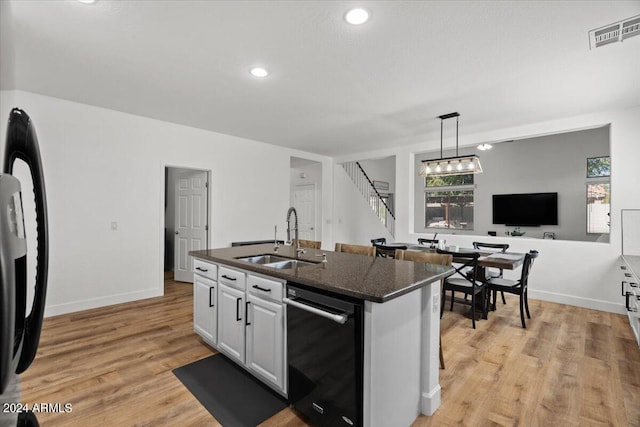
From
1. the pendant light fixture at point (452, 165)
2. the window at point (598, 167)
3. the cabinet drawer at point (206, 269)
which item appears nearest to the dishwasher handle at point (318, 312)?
the cabinet drawer at point (206, 269)

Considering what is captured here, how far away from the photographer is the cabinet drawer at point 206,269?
2795 millimetres

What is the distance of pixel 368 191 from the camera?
344 inches

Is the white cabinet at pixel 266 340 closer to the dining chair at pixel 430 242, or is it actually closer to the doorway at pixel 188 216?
the doorway at pixel 188 216

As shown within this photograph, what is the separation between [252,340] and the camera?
2.33 meters

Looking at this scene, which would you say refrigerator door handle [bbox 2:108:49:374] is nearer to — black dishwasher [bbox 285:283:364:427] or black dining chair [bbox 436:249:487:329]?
black dishwasher [bbox 285:283:364:427]

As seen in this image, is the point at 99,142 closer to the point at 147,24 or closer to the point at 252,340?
the point at 147,24

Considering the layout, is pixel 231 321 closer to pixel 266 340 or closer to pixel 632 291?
pixel 266 340

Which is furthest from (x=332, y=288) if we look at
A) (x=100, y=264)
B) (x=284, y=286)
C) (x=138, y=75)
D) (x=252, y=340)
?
(x=100, y=264)

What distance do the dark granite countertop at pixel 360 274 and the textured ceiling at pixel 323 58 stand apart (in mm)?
1789

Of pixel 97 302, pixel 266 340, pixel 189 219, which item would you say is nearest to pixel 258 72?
pixel 266 340

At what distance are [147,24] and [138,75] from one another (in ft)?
3.26

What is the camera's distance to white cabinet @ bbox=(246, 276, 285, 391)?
2100 mm

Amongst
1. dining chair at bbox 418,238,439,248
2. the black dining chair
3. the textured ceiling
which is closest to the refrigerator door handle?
the textured ceiling

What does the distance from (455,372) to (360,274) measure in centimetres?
133
